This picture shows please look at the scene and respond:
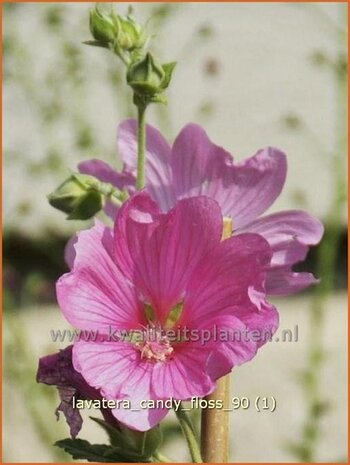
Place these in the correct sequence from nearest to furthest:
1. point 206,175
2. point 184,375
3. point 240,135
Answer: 1. point 184,375
2. point 206,175
3. point 240,135

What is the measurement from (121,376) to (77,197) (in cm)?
14

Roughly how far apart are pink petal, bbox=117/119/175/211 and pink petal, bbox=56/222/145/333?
0.39 feet

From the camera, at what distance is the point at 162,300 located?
0.67 m

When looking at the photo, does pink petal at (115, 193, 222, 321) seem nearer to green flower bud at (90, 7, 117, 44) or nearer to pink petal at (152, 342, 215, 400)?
pink petal at (152, 342, 215, 400)

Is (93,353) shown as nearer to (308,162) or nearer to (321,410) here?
(321,410)

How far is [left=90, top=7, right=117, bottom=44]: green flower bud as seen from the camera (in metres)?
0.71

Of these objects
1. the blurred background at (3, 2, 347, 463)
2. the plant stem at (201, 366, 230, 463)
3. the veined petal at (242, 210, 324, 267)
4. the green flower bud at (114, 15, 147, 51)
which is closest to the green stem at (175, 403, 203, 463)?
the plant stem at (201, 366, 230, 463)

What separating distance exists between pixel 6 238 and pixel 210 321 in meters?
2.05

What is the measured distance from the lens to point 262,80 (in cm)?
277

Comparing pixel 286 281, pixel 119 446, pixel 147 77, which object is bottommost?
pixel 119 446

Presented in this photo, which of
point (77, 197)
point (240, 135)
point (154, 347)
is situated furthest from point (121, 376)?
point (240, 135)

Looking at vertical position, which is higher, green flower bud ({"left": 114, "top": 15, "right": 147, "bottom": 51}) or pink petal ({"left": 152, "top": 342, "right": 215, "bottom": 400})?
green flower bud ({"left": 114, "top": 15, "right": 147, "bottom": 51})

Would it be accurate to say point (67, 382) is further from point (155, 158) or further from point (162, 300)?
point (155, 158)

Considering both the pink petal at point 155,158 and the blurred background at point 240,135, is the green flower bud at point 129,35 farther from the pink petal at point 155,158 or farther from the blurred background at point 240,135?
the blurred background at point 240,135
